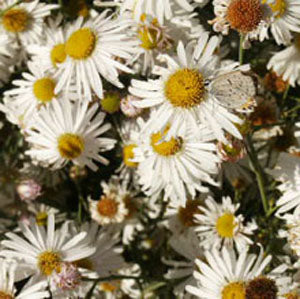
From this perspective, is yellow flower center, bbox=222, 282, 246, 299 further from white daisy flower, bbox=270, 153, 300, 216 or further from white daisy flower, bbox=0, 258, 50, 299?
white daisy flower, bbox=0, 258, 50, 299

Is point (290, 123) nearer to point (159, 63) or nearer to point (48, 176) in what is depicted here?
point (159, 63)

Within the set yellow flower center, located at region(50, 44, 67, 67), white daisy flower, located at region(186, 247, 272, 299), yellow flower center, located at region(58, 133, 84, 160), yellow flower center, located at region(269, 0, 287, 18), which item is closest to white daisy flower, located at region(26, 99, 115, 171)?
yellow flower center, located at region(58, 133, 84, 160)

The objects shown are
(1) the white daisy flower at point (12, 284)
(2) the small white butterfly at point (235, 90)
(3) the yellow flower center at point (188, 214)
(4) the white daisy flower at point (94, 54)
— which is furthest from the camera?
(3) the yellow flower center at point (188, 214)

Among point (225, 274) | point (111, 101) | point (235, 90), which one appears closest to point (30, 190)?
point (111, 101)

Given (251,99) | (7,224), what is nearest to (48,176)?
(7,224)

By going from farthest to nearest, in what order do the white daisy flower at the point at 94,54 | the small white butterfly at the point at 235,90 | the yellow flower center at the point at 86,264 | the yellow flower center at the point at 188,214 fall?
1. the yellow flower center at the point at 188,214
2. the yellow flower center at the point at 86,264
3. the white daisy flower at the point at 94,54
4. the small white butterfly at the point at 235,90

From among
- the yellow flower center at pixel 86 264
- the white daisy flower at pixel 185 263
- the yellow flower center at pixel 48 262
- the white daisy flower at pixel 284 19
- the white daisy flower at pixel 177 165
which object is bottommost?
the yellow flower center at pixel 48 262

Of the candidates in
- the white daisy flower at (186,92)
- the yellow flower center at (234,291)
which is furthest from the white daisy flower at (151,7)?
the yellow flower center at (234,291)

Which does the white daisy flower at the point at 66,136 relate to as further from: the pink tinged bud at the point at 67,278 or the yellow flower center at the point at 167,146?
the pink tinged bud at the point at 67,278
